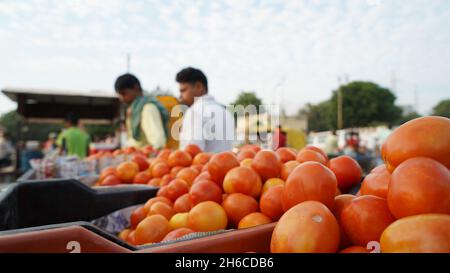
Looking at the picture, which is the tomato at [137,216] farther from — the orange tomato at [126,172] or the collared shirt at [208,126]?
the collared shirt at [208,126]

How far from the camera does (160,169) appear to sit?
2492mm

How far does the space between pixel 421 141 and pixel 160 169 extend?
2013mm

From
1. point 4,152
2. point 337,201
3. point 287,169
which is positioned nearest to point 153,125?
point 287,169

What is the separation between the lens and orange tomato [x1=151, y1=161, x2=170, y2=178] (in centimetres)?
248

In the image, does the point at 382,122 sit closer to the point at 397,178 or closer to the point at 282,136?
the point at 282,136

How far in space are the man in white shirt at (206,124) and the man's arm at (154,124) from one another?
25.9 inches

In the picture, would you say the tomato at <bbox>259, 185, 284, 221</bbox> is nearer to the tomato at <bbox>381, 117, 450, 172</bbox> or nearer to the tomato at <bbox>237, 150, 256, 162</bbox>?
the tomato at <bbox>381, 117, 450, 172</bbox>

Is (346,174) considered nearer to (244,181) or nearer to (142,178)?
(244,181)

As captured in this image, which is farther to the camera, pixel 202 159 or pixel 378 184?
pixel 202 159

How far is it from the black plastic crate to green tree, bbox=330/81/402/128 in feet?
156

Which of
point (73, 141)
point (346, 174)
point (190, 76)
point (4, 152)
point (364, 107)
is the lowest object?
point (4, 152)
